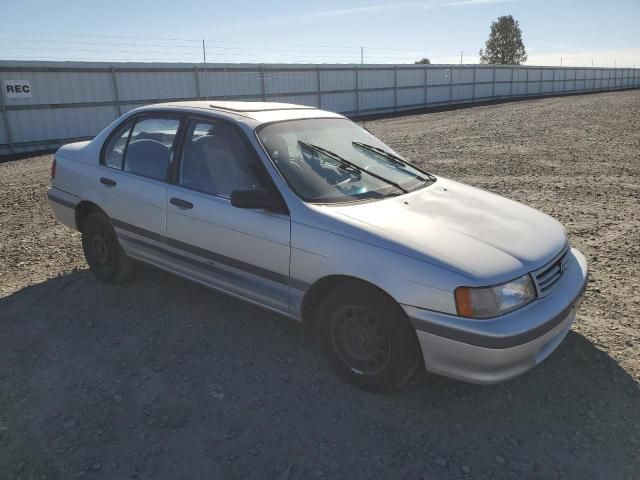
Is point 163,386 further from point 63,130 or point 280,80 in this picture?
point 280,80

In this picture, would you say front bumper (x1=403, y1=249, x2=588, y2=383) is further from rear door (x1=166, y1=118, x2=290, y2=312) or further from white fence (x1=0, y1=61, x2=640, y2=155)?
white fence (x1=0, y1=61, x2=640, y2=155)

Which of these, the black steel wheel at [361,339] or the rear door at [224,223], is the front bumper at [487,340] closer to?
the black steel wheel at [361,339]

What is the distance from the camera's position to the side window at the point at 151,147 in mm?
3914

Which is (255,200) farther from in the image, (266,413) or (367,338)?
(266,413)

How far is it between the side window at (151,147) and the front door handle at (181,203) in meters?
0.26

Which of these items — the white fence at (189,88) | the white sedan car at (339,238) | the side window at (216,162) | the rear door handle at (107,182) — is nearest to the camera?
the white sedan car at (339,238)

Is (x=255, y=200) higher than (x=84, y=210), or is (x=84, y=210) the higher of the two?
(x=255, y=200)

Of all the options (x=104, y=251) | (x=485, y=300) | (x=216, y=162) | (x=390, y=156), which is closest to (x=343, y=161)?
(x=390, y=156)

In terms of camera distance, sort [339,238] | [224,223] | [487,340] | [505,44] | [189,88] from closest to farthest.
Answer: [487,340] < [339,238] < [224,223] < [189,88] < [505,44]

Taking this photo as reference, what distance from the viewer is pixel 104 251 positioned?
4.55 metres

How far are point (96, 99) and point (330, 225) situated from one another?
15897 mm

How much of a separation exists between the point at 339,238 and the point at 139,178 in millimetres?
2006

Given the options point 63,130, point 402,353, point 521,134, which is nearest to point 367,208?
point 402,353

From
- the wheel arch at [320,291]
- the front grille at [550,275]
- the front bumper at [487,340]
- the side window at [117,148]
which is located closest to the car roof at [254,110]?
the side window at [117,148]
